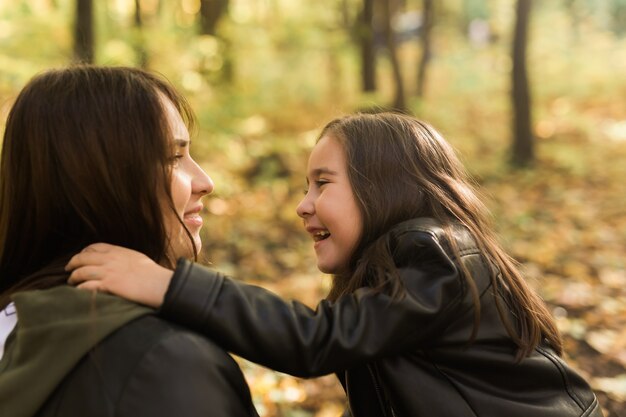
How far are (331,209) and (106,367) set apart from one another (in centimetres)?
116

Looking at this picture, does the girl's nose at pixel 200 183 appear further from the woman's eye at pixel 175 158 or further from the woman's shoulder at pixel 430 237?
the woman's shoulder at pixel 430 237

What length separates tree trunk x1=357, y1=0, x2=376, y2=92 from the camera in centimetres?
1107

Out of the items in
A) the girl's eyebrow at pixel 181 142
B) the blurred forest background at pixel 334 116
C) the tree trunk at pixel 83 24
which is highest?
the tree trunk at pixel 83 24

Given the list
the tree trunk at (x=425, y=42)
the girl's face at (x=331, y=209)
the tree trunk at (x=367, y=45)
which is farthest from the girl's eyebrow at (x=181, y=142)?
the tree trunk at (x=425, y=42)

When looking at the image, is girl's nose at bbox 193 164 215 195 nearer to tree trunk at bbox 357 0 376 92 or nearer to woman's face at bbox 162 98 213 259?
woman's face at bbox 162 98 213 259

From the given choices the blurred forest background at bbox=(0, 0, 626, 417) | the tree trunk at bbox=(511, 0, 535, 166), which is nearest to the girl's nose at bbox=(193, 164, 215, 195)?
the blurred forest background at bbox=(0, 0, 626, 417)

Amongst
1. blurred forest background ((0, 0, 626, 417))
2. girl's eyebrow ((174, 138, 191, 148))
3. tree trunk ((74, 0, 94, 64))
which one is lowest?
blurred forest background ((0, 0, 626, 417))

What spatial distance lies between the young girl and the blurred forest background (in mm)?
726

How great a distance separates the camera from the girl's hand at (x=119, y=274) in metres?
1.55

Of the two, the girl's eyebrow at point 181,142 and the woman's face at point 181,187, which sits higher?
the girl's eyebrow at point 181,142

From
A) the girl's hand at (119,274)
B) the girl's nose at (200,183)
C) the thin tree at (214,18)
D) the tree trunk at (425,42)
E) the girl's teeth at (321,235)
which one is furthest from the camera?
the tree trunk at (425,42)

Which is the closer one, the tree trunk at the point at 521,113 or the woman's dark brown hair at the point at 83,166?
the woman's dark brown hair at the point at 83,166

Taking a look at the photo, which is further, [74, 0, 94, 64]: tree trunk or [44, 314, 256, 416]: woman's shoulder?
[74, 0, 94, 64]: tree trunk

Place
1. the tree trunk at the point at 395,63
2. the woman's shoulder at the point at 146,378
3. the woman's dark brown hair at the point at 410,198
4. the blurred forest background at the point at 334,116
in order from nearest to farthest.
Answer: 1. the woman's shoulder at the point at 146,378
2. the woman's dark brown hair at the point at 410,198
3. the blurred forest background at the point at 334,116
4. the tree trunk at the point at 395,63
